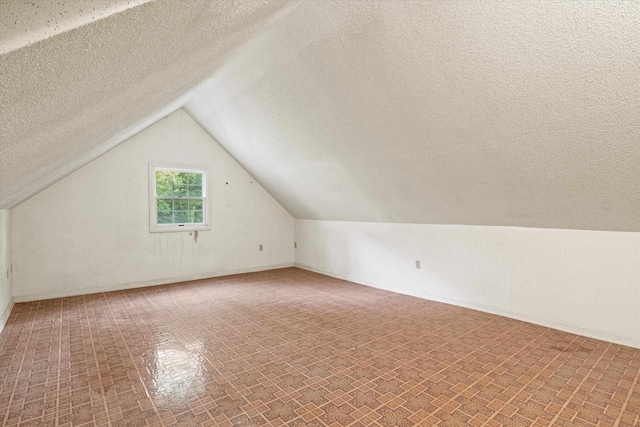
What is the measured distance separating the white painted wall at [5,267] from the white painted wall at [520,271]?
469 cm

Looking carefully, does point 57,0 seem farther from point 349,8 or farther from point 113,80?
point 349,8

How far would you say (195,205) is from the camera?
6055 mm

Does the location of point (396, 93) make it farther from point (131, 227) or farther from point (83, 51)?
point (131, 227)

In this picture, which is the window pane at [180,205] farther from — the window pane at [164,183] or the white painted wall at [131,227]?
the white painted wall at [131,227]

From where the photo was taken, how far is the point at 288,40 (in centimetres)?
300

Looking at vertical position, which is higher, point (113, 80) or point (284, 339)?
point (113, 80)

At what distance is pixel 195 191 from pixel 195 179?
8.7 inches

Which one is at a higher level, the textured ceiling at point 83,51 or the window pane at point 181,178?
the window pane at point 181,178

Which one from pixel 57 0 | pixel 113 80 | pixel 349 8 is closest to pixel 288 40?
pixel 349 8

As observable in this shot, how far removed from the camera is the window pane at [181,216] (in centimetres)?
586

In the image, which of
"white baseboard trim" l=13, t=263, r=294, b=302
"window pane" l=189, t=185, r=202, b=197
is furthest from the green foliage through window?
"white baseboard trim" l=13, t=263, r=294, b=302

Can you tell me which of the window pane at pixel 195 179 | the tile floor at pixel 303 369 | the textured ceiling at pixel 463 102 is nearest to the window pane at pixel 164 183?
the window pane at pixel 195 179

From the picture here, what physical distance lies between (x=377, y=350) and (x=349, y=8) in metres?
2.81

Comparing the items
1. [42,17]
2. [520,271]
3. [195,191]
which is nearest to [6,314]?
[195,191]
